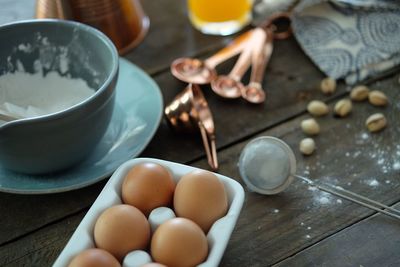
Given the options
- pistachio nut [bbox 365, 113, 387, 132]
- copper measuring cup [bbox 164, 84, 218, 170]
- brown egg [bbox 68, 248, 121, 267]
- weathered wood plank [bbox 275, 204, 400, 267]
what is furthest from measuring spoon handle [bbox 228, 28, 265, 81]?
brown egg [bbox 68, 248, 121, 267]

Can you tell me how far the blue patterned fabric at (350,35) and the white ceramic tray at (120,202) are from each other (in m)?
0.38

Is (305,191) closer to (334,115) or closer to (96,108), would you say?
(334,115)

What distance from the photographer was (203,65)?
867mm

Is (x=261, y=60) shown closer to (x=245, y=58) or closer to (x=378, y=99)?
(x=245, y=58)

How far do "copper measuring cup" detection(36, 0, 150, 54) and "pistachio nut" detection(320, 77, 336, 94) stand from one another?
0.33 metres

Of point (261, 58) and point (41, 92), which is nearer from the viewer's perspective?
point (41, 92)

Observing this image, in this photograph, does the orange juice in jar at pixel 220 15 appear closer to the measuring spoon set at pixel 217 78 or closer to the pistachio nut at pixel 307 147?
the measuring spoon set at pixel 217 78

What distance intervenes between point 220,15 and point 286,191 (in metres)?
0.39

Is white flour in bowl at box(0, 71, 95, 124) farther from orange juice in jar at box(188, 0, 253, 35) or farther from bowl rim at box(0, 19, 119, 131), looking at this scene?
orange juice in jar at box(188, 0, 253, 35)

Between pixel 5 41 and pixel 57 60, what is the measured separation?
76mm

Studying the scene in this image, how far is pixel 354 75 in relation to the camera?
0.85 meters

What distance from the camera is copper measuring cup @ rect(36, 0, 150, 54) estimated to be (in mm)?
857

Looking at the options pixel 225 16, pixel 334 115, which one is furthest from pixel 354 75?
pixel 225 16

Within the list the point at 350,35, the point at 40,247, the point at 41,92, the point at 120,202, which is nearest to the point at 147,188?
the point at 120,202
